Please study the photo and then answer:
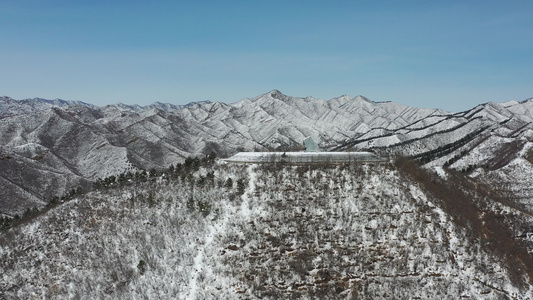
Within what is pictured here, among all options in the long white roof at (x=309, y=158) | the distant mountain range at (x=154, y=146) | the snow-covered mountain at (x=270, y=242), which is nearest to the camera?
the snow-covered mountain at (x=270, y=242)

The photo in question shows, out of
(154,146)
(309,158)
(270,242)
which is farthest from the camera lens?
(154,146)

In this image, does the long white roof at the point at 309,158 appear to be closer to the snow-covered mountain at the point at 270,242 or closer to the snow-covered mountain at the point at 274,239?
the snow-covered mountain at the point at 274,239

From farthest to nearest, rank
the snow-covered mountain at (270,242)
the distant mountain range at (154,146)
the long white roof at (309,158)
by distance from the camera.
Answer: the distant mountain range at (154,146), the long white roof at (309,158), the snow-covered mountain at (270,242)

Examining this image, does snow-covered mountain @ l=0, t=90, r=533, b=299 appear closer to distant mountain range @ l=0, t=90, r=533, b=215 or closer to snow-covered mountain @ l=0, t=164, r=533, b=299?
snow-covered mountain @ l=0, t=164, r=533, b=299

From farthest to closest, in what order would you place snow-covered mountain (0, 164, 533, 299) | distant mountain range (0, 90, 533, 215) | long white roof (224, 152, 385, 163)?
1. distant mountain range (0, 90, 533, 215)
2. long white roof (224, 152, 385, 163)
3. snow-covered mountain (0, 164, 533, 299)

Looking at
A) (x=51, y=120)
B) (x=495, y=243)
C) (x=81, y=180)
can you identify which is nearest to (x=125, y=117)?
(x=51, y=120)

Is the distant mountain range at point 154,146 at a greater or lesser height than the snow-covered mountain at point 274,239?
greater

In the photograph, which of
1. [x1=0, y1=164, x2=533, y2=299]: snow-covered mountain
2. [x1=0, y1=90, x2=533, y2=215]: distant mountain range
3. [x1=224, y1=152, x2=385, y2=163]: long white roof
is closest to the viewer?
[x1=0, y1=164, x2=533, y2=299]: snow-covered mountain

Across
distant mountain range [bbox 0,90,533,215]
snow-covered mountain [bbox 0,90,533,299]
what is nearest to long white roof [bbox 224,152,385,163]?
snow-covered mountain [bbox 0,90,533,299]

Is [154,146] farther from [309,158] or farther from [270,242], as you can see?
[270,242]

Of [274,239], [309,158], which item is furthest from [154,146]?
[274,239]

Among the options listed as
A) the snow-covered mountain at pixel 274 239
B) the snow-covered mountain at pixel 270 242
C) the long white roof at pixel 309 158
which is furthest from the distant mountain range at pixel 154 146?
the snow-covered mountain at pixel 270 242

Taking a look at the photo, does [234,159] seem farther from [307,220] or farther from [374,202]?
[374,202]
